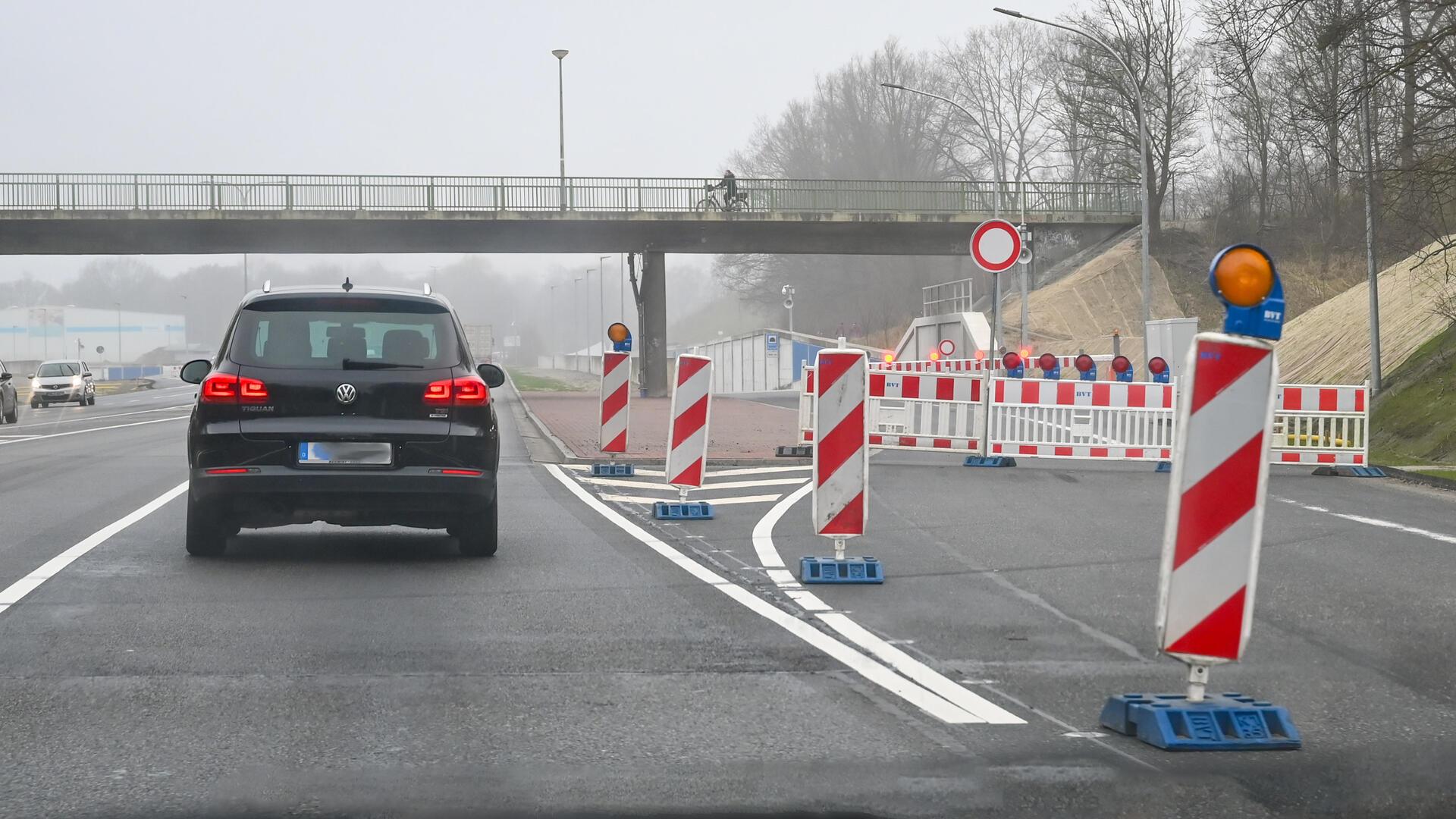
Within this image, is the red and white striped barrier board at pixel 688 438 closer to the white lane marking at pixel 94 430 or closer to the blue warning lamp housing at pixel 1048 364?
the blue warning lamp housing at pixel 1048 364

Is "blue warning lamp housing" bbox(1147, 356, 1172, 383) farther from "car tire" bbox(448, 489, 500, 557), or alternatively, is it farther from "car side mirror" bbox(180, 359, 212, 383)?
"car side mirror" bbox(180, 359, 212, 383)

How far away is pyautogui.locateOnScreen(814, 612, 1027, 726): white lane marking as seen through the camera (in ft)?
18.9

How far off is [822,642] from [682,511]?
582 centimetres

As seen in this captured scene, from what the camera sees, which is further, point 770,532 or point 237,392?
point 770,532

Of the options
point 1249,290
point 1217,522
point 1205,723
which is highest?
point 1249,290

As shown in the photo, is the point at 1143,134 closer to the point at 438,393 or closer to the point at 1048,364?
the point at 1048,364

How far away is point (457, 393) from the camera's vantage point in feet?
32.4

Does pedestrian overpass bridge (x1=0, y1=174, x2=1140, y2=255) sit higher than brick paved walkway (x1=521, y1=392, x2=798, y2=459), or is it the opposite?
pedestrian overpass bridge (x1=0, y1=174, x2=1140, y2=255)

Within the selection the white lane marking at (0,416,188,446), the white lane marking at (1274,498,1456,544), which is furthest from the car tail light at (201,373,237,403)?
the white lane marking at (0,416,188,446)

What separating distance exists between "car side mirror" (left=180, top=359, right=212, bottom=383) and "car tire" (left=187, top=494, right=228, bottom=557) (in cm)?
78

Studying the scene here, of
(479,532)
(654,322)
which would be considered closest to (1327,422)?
(479,532)

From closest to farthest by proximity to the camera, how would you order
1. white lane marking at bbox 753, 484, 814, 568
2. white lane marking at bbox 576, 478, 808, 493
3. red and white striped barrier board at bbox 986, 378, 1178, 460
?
white lane marking at bbox 753, 484, 814, 568 → white lane marking at bbox 576, 478, 808, 493 → red and white striped barrier board at bbox 986, 378, 1178, 460

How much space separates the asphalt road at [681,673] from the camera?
4.78 metres

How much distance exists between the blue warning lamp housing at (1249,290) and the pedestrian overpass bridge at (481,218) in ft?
133
